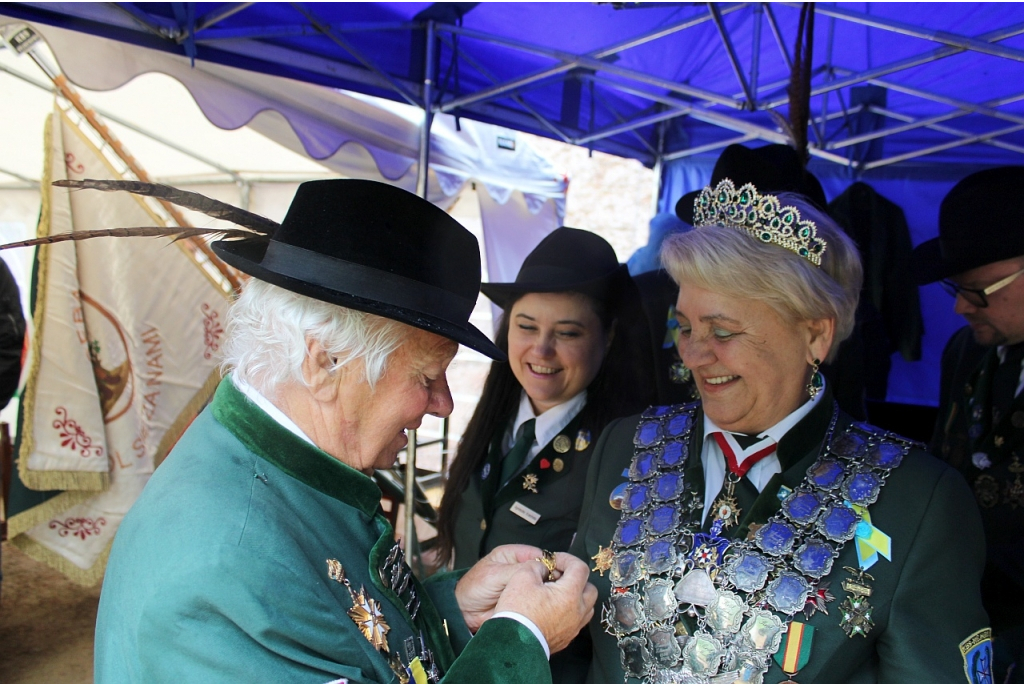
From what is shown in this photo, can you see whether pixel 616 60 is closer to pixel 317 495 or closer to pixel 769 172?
pixel 769 172

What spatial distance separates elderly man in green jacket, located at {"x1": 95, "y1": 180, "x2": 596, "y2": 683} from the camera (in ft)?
3.30

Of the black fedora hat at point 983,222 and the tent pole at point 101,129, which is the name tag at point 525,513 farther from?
the tent pole at point 101,129

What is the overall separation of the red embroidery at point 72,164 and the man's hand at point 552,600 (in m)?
3.07

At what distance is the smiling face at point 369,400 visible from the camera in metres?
1.24

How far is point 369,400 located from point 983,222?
2309mm

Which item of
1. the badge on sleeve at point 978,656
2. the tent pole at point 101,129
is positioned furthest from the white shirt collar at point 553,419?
the tent pole at point 101,129

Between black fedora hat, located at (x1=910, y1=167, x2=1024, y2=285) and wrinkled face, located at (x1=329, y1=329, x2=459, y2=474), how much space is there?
2.07 metres

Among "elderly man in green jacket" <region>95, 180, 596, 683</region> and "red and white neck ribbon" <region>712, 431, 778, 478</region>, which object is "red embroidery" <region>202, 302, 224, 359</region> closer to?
"elderly man in green jacket" <region>95, 180, 596, 683</region>

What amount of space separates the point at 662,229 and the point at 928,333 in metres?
2.76

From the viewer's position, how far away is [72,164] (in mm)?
3314

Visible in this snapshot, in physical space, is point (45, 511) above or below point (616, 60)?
below

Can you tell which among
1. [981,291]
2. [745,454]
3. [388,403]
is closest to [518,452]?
[745,454]

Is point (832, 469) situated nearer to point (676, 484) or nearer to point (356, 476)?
point (676, 484)

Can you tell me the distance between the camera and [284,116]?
12.5ft
